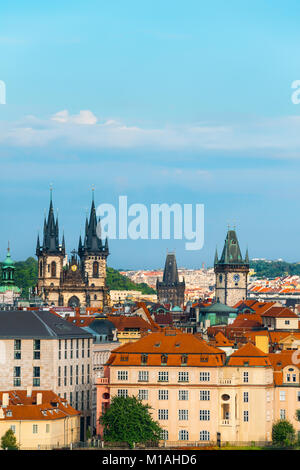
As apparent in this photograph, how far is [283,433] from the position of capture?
95.8 meters

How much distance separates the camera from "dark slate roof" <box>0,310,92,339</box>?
344ft

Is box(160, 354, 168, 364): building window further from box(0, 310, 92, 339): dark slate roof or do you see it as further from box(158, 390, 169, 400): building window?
box(0, 310, 92, 339): dark slate roof

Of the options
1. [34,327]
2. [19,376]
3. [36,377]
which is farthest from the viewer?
[34,327]

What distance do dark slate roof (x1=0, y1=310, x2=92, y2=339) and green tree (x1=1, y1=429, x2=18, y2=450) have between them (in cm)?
1471

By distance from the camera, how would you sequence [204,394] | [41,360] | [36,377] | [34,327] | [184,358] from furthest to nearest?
[34,327] < [41,360] < [36,377] < [184,358] < [204,394]

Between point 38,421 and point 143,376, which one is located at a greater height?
point 143,376

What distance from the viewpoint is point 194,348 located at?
9769cm

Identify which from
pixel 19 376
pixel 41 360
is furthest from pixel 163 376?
pixel 19 376

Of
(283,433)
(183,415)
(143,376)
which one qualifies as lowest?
(283,433)

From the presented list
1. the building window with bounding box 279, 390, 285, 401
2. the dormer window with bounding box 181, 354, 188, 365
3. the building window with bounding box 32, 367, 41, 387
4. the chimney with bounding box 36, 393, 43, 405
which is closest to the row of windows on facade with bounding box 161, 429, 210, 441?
the dormer window with bounding box 181, 354, 188, 365

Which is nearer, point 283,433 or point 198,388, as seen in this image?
point 283,433

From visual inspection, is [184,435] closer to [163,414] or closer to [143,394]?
[163,414]

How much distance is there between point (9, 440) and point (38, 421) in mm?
2308

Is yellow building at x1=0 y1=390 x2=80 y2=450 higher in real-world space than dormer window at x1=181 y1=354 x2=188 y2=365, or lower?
lower
